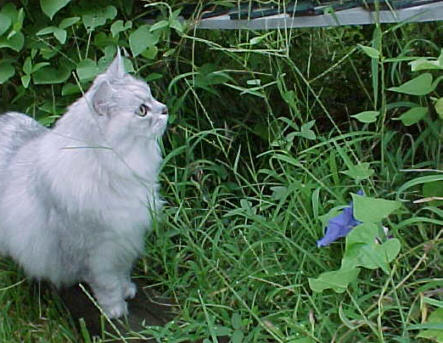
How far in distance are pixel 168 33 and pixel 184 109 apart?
0.97 ft

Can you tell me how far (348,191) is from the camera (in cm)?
212

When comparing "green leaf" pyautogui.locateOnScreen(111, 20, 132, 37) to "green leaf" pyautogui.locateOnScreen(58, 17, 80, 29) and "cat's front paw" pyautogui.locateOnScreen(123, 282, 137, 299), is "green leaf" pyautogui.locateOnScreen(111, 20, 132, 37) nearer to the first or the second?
"green leaf" pyautogui.locateOnScreen(58, 17, 80, 29)

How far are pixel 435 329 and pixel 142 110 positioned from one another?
0.90 m

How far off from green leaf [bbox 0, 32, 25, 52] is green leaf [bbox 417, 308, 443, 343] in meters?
1.68

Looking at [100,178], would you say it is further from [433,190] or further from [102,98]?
[433,190]

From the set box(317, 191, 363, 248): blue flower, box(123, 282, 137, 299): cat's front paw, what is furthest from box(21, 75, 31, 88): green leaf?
box(317, 191, 363, 248): blue flower

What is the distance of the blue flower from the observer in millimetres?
1768

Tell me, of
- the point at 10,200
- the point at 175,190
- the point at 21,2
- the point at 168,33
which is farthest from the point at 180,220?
the point at 21,2

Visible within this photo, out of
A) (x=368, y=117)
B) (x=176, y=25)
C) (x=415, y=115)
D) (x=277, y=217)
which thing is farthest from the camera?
(x=176, y=25)

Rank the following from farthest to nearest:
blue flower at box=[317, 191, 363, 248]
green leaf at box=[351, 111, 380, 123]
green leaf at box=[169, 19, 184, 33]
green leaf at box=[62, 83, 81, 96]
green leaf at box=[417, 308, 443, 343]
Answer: green leaf at box=[62, 83, 81, 96], green leaf at box=[169, 19, 184, 33], green leaf at box=[351, 111, 380, 123], blue flower at box=[317, 191, 363, 248], green leaf at box=[417, 308, 443, 343]

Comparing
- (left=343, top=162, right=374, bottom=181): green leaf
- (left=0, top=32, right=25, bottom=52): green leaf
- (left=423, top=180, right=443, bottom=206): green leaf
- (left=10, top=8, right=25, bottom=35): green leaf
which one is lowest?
(left=423, top=180, right=443, bottom=206): green leaf

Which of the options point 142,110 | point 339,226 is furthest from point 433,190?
point 142,110

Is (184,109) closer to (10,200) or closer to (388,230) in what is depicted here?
(10,200)

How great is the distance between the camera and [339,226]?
1.78m
